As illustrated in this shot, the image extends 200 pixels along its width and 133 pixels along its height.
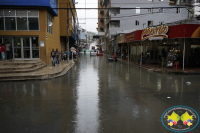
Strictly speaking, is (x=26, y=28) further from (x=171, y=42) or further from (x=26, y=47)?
(x=171, y=42)

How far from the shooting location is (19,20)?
19.8 m

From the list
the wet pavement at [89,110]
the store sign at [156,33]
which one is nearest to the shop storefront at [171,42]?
the store sign at [156,33]

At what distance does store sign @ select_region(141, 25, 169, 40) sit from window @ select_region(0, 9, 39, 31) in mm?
12274

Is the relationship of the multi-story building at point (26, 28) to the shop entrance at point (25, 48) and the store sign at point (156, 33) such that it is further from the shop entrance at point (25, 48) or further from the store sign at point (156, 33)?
the store sign at point (156, 33)

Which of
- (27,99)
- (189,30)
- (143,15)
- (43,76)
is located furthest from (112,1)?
(27,99)

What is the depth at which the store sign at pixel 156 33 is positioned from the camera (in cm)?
1759

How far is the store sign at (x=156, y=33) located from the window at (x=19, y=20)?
1227 cm

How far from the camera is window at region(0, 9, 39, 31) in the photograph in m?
19.4

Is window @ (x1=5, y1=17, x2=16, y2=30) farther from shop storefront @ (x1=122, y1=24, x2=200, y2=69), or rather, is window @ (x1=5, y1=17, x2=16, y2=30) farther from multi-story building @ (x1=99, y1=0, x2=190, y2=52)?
multi-story building @ (x1=99, y1=0, x2=190, y2=52)

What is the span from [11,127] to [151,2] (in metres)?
51.7

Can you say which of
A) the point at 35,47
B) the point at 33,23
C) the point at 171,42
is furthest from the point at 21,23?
the point at 171,42

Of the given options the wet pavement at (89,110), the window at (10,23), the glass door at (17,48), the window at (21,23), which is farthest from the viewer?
the glass door at (17,48)

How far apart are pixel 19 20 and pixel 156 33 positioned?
14.7 metres

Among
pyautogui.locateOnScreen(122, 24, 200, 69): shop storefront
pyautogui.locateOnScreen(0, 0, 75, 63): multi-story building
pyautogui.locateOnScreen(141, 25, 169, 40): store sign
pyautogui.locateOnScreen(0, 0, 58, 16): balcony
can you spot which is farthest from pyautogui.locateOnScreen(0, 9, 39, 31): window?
pyautogui.locateOnScreen(122, 24, 200, 69): shop storefront
